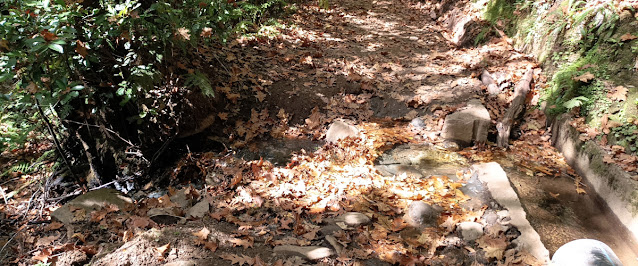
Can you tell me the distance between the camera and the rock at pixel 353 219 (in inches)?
151

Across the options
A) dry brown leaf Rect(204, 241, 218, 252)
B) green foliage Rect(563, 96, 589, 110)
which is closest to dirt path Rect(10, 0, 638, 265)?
dry brown leaf Rect(204, 241, 218, 252)

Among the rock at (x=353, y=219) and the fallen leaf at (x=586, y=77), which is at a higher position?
the fallen leaf at (x=586, y=77)

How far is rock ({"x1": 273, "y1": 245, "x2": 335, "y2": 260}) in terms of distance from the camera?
130 inches

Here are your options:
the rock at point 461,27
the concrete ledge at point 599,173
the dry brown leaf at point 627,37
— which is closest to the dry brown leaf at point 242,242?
the concrete ledge at point 599,173

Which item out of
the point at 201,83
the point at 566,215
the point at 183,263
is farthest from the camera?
the point at 201,83

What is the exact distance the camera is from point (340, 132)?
5.55 metres

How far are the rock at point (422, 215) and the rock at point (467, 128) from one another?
6.13 feet

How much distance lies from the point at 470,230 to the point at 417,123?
2549mm

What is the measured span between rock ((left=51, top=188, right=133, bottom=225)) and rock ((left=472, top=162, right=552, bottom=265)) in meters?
4.51

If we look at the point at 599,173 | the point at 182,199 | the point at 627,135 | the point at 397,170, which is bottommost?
the point at 182,199

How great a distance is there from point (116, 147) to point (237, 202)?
230 cm

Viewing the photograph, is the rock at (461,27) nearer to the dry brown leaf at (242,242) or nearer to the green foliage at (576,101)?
the green foliage at (576,101)

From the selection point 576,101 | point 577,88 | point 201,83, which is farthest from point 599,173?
point 201,83

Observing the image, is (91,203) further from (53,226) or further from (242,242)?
(242,242)
